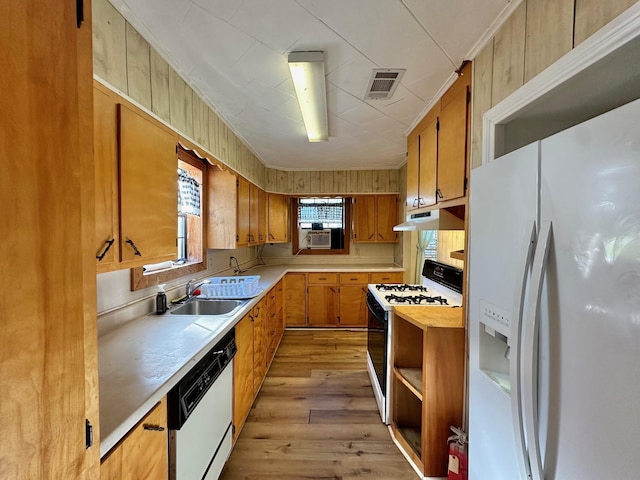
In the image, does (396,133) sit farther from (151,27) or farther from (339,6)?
(151,27)

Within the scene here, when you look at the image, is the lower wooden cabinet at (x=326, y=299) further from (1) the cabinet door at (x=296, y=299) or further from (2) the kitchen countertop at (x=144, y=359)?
(2) the kitchen countertop at (x=144, y=359)

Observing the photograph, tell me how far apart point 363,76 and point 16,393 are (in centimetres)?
197

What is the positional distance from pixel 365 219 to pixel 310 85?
296 centimetres

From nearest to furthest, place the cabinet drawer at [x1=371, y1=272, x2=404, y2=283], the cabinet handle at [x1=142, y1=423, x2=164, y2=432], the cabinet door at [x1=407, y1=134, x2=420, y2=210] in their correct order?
the cabinet handle at [x1=142, y1=423, x2=164, y2=432], the cabinet door at [x1=407, y1=134, x2=420, y2=210], the cabinet drawer at [x1=371, y1=272, x2=404, y2=283]

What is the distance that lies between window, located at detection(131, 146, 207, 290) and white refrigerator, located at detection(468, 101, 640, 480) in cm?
210

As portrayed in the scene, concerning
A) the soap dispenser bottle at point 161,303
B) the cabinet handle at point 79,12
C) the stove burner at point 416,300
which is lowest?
the stove burner at point 416,300

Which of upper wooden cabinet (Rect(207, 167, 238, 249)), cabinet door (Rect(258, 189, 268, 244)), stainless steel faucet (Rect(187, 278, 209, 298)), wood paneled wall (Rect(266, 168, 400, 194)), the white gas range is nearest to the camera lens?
the white gas range

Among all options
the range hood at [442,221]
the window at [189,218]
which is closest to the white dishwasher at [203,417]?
the window at [189,218]

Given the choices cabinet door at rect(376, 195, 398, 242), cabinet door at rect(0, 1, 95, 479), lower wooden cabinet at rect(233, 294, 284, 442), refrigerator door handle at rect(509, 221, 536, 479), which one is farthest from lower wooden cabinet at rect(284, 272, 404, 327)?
cabinet door at rect(0, 1, 95, 479)

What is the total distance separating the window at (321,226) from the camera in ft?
15.9

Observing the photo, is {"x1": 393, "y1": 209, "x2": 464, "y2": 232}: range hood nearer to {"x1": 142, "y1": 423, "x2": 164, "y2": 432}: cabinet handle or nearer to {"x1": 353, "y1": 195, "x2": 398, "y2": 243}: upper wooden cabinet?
{"x1": 142, "y1": 423, "x2": 164, "y2": 432}: cabinet handle

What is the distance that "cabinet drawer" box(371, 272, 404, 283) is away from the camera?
4.11 m

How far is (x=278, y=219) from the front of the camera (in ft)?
14.4

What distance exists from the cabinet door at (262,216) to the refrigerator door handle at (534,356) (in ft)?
10.3
